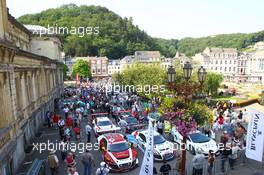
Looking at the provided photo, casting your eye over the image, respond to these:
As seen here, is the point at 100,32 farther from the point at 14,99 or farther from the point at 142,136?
the point at 14,99

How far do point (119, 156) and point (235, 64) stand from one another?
10781 cm

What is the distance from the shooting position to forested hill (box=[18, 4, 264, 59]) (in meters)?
130

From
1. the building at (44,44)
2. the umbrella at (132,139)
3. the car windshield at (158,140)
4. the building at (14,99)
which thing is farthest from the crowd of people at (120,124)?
the building at (44,44)

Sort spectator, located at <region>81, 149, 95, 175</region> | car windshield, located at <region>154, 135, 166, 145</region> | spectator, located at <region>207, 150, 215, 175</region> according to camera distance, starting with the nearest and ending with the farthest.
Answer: spectator, located at <region>207, 150, 215, 175</region>
spectator, located at <region>81, 149, 95, 175</region>
car windshield, located at <region>154, 135, 166, 145</region>

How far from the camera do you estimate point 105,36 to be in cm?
15012

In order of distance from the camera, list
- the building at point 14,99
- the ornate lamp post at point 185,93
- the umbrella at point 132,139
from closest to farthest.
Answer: the ornate lamp post at point 185,93
the building at point 14,99
the umbrella at point 132,139

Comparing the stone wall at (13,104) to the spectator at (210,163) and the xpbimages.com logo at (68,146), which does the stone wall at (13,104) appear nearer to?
the xpbimages.com logo at (68,146)

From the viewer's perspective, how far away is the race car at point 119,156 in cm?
1384

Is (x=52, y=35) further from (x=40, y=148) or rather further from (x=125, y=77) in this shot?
(x=40, y=148)

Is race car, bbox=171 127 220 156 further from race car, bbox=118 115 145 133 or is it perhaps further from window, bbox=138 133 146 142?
race car, bbox=118 115 145 133

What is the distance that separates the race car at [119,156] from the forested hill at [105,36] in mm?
106806

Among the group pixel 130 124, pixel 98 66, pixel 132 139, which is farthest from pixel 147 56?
pixel 132 139

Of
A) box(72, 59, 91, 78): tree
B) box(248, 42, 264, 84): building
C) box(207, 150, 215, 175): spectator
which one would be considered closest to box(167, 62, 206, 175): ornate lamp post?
box(207, 150, 215, 175): spectator

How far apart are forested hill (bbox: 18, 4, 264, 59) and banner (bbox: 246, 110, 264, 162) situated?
11212cm
